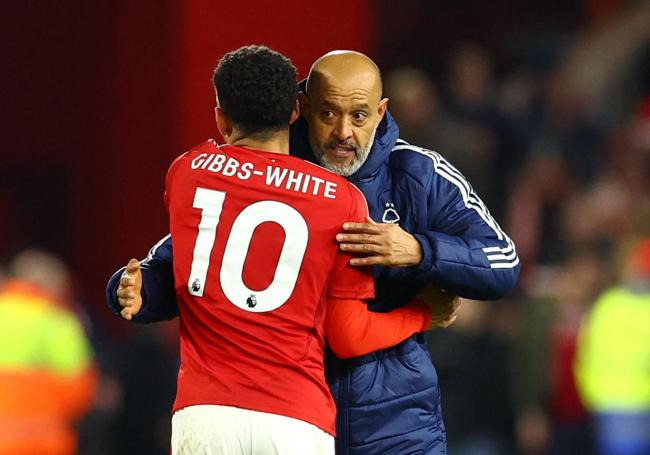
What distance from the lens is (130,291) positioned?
11.7 ft

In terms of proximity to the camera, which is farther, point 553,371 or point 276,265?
point 553,371

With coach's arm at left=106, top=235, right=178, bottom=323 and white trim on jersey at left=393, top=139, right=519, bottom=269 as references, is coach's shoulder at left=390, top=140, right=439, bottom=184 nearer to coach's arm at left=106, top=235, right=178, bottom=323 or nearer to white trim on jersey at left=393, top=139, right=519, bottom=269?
white trim on jersey at left=393, top=139, right=519, bottom=269

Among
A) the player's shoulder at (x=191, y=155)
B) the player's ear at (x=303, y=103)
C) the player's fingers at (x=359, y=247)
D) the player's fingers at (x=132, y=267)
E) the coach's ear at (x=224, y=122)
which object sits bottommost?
the player's fingers at (x=132, y=267)

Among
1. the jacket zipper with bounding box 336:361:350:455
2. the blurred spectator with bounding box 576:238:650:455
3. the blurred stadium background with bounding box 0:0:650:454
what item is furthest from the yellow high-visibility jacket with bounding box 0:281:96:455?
the jacket zipper with bounding box 336:361:350:455

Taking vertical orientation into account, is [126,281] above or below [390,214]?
below

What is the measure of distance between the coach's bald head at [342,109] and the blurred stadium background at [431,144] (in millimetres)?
3941

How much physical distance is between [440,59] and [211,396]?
28.9ft

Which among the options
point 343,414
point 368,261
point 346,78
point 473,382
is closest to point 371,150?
point 346,78

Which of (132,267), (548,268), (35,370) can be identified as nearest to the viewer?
(132,267)

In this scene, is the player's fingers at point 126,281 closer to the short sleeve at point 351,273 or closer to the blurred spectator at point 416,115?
the short sleeve at point 351,273

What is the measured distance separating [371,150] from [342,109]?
0.49 feet

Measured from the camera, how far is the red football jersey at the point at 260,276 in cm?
332

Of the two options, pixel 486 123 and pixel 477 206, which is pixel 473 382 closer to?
pixel 486 123

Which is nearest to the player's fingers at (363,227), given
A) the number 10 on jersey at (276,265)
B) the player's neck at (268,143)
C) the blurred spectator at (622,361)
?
the number 10 on jersey at (276,265)
